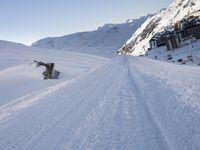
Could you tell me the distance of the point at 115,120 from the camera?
25.9 ft

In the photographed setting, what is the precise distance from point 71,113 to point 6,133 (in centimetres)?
167

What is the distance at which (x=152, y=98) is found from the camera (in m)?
9.56

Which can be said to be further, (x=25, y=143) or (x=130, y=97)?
(x=130, y=97)

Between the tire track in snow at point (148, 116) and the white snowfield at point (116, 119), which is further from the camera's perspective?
the white snowfield at point (116, 119)

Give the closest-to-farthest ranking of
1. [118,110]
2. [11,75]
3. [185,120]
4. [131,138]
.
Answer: [131,138] < [185,120] < [118,110] < [11,75]

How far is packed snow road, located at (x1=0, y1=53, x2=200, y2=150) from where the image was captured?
630 centimetres

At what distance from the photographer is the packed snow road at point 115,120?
20.7 feet

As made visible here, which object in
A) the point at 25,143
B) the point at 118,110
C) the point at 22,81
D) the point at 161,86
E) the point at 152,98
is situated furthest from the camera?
the point at 22,81

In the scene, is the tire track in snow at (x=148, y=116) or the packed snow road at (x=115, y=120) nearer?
the tire track in snow at (x=148, y=116)

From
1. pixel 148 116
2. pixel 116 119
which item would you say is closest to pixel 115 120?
pixel 116 119

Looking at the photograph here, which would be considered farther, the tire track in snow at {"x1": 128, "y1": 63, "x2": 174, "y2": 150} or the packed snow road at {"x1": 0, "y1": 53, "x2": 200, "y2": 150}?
the packed snow road at {"x1": 0, "y1": 53, "x2": 200, "y2": 150}

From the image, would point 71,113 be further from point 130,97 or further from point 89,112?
point 130,97

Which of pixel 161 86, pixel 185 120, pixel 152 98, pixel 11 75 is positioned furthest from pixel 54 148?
pixel 11 75

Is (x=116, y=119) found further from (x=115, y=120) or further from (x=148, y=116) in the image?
(x=148, y=116)
